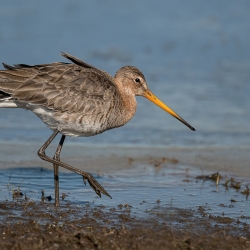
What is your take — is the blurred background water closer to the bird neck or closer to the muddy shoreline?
the muddy shoreline

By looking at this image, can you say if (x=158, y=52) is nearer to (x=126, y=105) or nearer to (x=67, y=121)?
(x=126, y=105)

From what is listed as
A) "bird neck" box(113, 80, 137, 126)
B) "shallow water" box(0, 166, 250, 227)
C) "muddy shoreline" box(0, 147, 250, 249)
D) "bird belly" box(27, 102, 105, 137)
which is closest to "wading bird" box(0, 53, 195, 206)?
"bird belly" box(27, 102, 105, 137)

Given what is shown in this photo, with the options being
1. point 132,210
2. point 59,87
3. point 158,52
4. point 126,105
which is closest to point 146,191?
point 132,210

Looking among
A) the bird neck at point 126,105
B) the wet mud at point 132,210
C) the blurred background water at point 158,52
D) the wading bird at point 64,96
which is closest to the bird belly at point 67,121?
the wading bird at point 64,96

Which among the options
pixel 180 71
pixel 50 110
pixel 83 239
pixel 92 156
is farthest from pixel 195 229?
pixel 180 71

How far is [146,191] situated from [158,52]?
8260mm

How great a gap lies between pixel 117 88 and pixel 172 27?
931cm

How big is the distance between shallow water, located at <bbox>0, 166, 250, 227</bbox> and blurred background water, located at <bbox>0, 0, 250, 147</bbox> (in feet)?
6.28

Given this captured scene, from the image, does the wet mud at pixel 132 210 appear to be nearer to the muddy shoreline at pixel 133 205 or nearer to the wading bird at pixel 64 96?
the muddy shoreline at pixel 133 205

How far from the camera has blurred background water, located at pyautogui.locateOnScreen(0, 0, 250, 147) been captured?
1198 cm

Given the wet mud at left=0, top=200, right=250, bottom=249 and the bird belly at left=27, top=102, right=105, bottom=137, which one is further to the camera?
the bird belly at left=27, top=102, right=105, bottom=137

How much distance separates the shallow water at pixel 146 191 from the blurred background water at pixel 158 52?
1.91 meters

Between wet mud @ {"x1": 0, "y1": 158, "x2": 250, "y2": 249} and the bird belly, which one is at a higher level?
the bird belly

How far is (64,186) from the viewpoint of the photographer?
9.05 metres
